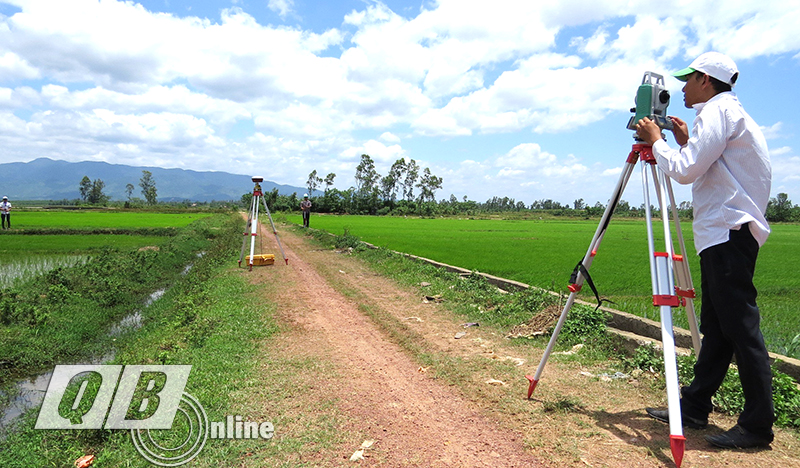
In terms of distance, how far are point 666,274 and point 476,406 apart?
165 centimetres

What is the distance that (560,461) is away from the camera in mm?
2547

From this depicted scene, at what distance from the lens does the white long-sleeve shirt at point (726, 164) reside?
236cm

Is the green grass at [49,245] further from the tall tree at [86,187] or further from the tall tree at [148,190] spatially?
the tall tree at [86,187]

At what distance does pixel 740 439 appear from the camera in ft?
8.38

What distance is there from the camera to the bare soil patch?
260 cm

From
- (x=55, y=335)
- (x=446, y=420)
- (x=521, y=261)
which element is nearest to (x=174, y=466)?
(x=446, y=420)

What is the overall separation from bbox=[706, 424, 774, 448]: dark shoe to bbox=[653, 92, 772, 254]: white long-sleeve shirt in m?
1.12

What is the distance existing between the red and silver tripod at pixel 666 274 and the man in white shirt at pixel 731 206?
14 cm

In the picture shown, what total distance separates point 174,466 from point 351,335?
2776 mm

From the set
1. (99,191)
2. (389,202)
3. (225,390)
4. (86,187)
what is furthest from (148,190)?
(225,390)

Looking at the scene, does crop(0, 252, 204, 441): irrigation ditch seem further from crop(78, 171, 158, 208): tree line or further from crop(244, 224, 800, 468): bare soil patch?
crop(78, 171, 158, 208): tree line


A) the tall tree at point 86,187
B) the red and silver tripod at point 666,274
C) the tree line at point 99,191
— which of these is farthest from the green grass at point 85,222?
the tall tree at point 86,187

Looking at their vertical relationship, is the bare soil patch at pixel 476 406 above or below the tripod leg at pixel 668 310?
below

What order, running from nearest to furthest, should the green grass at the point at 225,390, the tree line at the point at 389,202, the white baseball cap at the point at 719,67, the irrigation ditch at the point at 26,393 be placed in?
the white baseball cap at the point at 719,67 < the green grass at the point at 225,390 < the irrigation ditch at the point at 26,393 < the tree line at the point at 389,202
